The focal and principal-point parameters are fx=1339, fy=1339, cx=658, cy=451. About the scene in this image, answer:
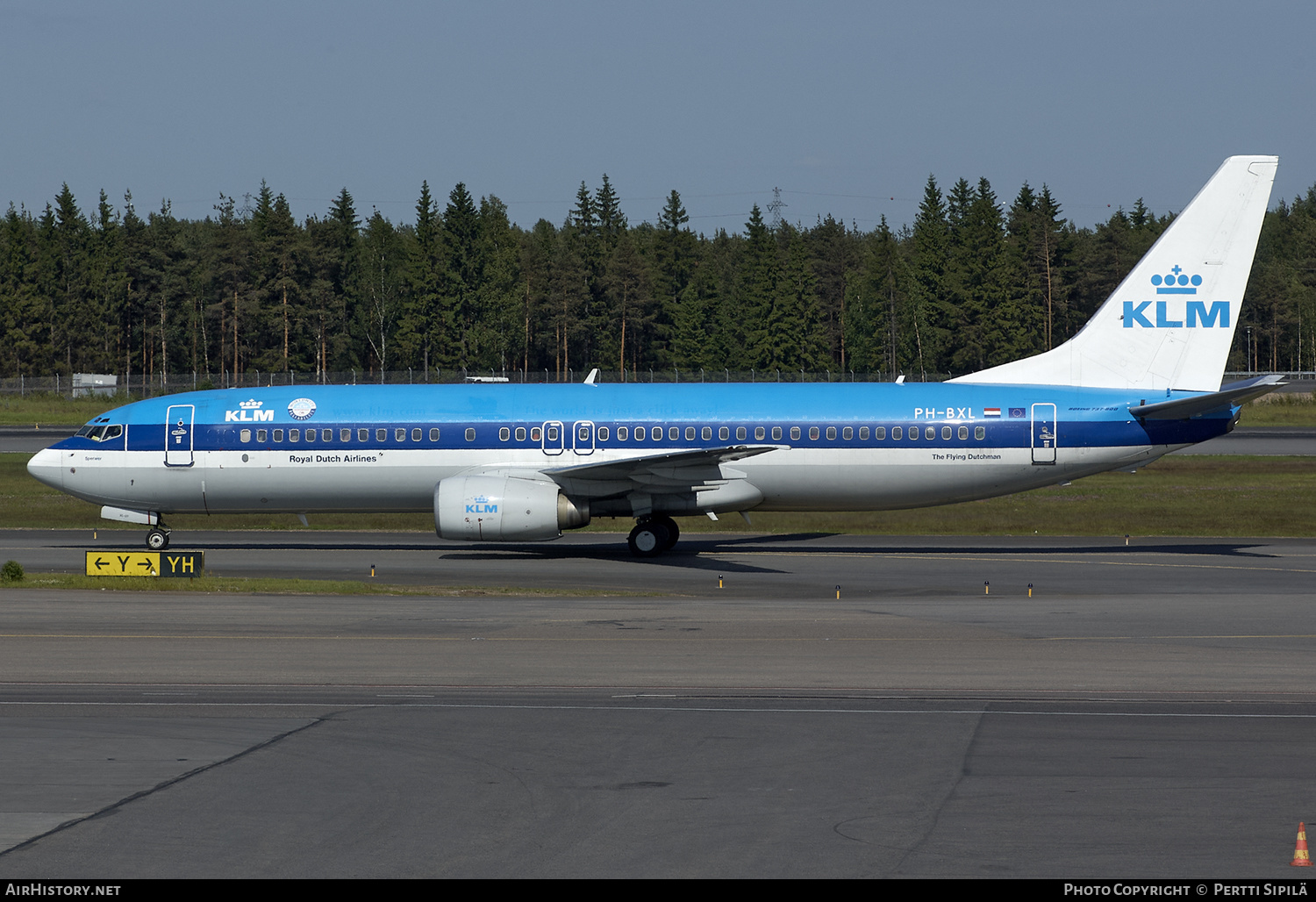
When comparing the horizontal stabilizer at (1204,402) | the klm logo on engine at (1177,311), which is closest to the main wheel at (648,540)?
the horizontal stabilizer at (1204,402)

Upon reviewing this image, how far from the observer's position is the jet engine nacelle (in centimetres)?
3300

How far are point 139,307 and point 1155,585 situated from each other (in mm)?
139022

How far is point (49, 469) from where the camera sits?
3588 cm

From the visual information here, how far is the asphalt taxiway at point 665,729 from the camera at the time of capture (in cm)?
1105

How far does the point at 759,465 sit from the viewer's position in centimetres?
3512

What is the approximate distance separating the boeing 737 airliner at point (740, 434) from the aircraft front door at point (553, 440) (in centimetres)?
5

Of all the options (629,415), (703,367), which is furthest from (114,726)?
(703,367)

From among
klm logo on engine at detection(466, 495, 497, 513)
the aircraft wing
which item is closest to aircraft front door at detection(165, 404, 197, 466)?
klm logo on engine at detection(466, 495, 497, 513)

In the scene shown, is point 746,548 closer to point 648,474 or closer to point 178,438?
point 648,474

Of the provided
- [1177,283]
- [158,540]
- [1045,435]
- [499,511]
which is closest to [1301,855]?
[499,511]

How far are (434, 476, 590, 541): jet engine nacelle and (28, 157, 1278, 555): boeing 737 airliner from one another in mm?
1190

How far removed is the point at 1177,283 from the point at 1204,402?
13.6ft

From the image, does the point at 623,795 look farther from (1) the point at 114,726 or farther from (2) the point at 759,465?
(2) the point at 759,465

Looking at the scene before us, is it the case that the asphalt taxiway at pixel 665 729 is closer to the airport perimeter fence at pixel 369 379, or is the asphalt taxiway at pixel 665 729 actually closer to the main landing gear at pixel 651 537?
the main landing gear at pixel 651 537
